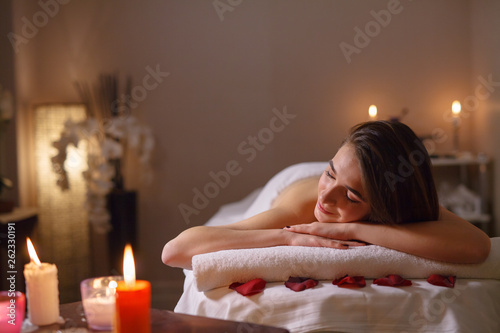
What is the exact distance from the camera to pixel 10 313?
0.70m

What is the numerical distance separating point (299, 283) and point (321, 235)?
19 cm

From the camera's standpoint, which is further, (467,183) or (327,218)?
(467,183)

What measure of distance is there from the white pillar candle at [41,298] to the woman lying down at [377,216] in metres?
0.39

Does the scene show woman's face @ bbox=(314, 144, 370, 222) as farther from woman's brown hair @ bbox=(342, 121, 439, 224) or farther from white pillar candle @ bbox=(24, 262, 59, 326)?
white pillar candle @ bbox=(24, 262, 59, 326)

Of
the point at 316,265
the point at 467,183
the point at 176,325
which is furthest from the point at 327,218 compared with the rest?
the point at 467,183

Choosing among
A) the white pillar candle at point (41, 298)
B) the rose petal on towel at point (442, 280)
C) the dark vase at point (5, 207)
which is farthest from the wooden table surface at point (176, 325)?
the dark vase at point (5, 207)

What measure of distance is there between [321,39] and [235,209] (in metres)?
1.18

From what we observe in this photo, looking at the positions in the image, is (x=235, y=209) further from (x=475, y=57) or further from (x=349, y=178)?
(x=475, y=57)

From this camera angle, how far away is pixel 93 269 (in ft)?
9.84

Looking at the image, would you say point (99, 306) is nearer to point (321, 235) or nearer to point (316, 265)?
point (316, 265)

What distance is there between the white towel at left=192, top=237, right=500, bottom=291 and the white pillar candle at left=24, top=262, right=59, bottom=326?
30 cm

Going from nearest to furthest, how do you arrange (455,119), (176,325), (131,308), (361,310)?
(131,308)
(176,325)
(361,310)
(455,119)

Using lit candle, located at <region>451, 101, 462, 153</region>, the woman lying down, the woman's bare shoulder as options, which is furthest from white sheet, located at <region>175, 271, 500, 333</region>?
lit candle, located at <region>451, 101, 462, 153</region>

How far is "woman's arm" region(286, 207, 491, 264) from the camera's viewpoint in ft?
3.39
